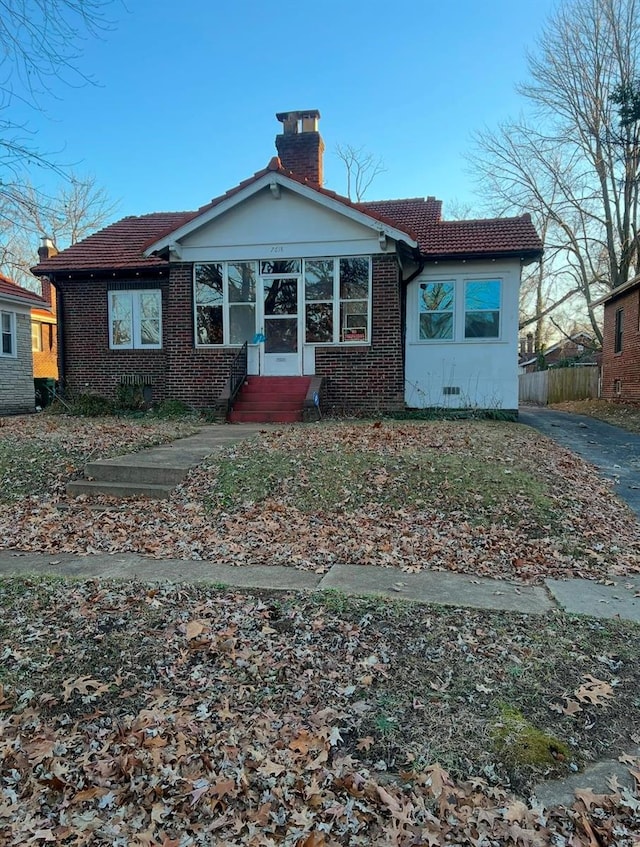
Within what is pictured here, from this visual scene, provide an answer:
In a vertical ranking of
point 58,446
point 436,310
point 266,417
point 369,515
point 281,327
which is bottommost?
point 369,515

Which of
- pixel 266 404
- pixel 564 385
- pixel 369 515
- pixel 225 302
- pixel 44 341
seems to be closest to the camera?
pixel 369 515

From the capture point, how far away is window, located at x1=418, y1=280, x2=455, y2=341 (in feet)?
43.3

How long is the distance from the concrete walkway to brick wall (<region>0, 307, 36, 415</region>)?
14692 millimetres

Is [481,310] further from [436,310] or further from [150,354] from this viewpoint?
[150,354]

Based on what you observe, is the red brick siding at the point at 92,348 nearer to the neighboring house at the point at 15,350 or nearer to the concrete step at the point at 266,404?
the concrete step at the point at 266,404

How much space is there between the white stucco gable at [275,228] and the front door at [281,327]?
0.71 metres

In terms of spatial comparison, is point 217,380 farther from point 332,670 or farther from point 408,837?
point 408,837

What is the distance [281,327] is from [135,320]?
4105 millimetres

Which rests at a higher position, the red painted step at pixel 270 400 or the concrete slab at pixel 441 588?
the red painted step at pixel 270 400

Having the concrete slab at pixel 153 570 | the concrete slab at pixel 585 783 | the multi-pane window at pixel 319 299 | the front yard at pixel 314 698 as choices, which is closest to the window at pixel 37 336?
the multi-pane window at pixel 319 299

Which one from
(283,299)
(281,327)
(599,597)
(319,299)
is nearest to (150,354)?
(281,327)

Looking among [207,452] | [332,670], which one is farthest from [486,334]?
[332,670]

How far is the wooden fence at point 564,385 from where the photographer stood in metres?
24.7

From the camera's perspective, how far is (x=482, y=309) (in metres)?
13.1
